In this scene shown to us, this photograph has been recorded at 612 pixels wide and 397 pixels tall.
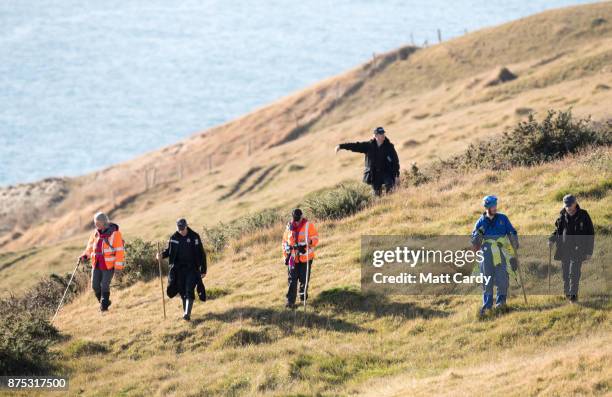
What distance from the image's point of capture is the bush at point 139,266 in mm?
24544

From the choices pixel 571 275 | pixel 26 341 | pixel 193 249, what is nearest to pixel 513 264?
pixel 571 275

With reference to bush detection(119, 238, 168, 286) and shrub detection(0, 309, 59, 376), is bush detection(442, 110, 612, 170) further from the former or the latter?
shrub detection(0, 309, 59, 376)

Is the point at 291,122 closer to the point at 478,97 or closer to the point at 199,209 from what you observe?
the point at 478,97

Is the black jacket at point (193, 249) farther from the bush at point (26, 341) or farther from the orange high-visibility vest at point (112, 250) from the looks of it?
the bush at point (26, 341)

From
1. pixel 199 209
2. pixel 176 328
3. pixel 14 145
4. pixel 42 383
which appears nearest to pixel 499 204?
pixel 176 328

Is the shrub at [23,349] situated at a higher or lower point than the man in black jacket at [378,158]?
lower

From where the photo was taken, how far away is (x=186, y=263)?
19.4 m

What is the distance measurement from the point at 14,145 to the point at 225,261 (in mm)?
149604

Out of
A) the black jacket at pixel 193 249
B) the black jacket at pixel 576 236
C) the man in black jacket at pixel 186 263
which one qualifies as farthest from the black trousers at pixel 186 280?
the black jacket at pixel 576 236

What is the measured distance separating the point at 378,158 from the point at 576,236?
841 cm

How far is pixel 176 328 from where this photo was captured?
19125 millimetres

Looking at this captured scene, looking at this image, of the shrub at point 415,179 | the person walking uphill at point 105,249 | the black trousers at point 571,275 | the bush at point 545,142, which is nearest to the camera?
the black trousers at point 571,275

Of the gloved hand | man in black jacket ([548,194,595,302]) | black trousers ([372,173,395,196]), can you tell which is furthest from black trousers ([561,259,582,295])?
black trousers ([372,173,395,196])

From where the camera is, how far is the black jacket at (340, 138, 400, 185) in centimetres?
2411
